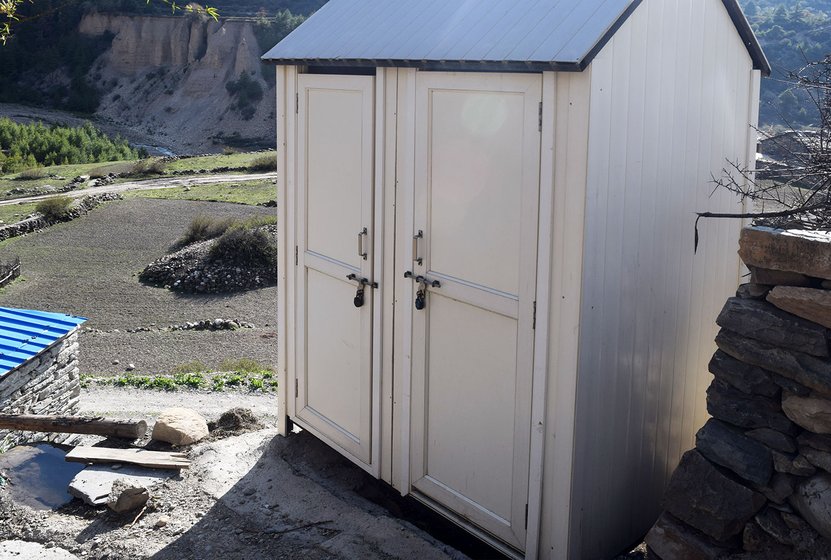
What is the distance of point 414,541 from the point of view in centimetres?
529

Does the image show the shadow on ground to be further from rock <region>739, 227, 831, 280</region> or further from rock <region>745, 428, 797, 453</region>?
rock <region>739, 227, 831, 280</region>

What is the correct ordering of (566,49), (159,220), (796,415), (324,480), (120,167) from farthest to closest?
(120,167) < (159,220) < (324,480) < (566,49) < (796,415)

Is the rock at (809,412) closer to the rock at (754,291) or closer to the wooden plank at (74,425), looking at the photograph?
the rock at (754,291)

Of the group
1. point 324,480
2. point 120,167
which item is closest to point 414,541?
point 324,480

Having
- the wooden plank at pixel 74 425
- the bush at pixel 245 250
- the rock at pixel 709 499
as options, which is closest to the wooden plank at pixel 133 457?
the wooden plank at pixel 74 425

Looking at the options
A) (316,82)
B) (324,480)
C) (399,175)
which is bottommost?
(324,480)

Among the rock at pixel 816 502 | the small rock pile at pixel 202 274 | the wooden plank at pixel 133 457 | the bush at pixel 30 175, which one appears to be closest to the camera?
the rock at pixel 816 502

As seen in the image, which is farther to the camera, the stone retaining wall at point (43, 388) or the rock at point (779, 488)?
the stone retaining wall at point (43, 388)

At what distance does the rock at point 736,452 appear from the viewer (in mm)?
3982

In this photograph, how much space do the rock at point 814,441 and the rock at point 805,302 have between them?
0.46m

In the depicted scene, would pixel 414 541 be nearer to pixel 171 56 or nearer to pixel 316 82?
pixel 316 82

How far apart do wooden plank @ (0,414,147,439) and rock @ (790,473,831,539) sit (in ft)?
15.3

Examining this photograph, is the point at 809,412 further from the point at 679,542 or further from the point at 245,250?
the point at 245,250

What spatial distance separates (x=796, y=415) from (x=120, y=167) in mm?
40940
